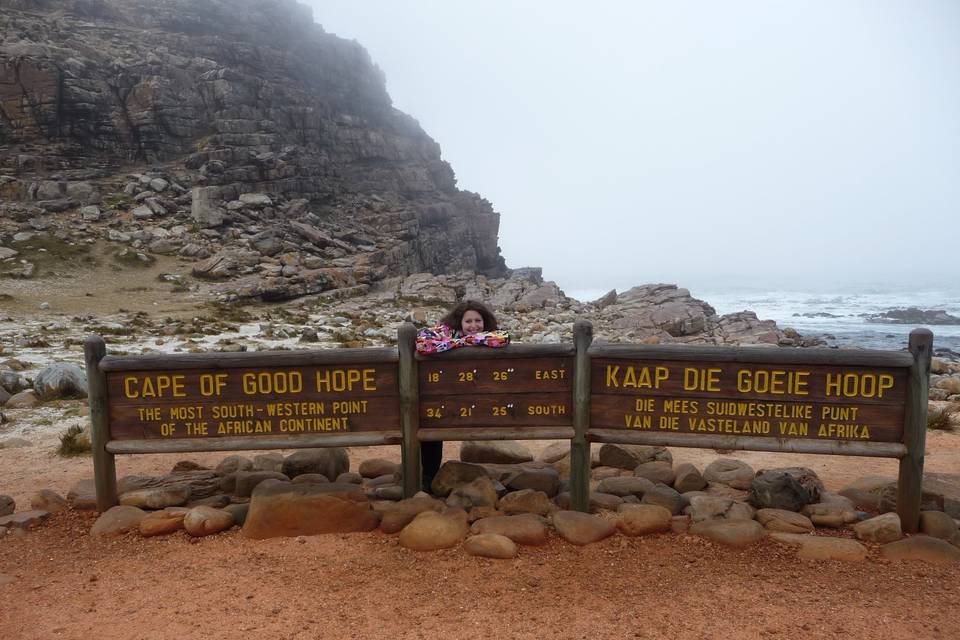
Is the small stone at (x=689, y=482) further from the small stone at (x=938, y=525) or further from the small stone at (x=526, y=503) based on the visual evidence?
the small stone at (x=938, y=525)

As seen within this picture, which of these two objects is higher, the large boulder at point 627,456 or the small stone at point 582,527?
the small stone at point 582,527

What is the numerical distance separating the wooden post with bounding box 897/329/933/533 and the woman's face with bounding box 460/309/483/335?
3773 millimetres

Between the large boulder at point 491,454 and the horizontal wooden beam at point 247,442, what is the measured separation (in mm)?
2406

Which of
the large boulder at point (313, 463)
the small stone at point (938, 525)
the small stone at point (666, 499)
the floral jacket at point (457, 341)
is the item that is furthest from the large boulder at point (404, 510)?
the small stone at point (938, 525)

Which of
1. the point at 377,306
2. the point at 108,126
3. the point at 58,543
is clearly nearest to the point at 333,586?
the point at 58,543

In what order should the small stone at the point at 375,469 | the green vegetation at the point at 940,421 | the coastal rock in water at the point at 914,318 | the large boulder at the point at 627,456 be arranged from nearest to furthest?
the small stone at the point at 375,469
the large boulder at the point at 627,456
the green vegetation at the point at 940,421
the coastal rock in water at the point at 914,318

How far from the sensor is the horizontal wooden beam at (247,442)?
561cm

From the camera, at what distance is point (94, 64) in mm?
50844

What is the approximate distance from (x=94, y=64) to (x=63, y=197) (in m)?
16.0

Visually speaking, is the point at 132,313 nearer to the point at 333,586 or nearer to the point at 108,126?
the point at 333,586

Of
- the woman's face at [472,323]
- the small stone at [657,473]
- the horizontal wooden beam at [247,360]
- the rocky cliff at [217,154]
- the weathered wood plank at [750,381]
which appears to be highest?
the rocky cliff at [217,154]

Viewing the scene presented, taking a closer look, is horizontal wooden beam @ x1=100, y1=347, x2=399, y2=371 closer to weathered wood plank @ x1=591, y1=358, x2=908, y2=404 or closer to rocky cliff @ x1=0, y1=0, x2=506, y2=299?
weathered wood plank @ x1=591, y1=358, x2=908, y2=404

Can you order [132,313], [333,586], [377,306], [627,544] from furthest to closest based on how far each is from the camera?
[377,306] → [132,313] → [627,544] → [333,586]

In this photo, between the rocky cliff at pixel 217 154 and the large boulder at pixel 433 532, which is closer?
the large boulder at pixel 433 532
